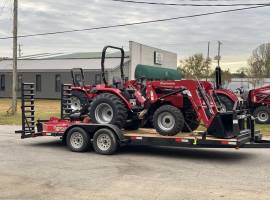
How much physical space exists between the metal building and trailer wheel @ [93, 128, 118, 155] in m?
31.9

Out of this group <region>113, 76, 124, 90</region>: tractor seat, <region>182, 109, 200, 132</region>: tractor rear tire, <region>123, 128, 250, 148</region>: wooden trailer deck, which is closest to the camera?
<region>123, 128, 250, 148</region>: wooden trailer deck

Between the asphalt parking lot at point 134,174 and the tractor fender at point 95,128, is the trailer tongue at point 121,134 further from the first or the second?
the asphalt parking lot at point 134,174

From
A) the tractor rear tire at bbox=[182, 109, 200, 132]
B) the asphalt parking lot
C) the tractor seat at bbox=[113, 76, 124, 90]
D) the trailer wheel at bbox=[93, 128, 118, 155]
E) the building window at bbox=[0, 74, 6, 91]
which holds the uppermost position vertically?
the building window at bbox=[0, 74, 6, 91]

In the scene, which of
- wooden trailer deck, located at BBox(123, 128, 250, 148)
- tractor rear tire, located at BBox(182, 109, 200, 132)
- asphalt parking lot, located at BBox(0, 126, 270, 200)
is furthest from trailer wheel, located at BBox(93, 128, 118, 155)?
tractor rear tire, located at BBox(182, 109, 200, 132)

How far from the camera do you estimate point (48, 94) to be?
49594 mm

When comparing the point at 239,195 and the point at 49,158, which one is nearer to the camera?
the point at 239,195

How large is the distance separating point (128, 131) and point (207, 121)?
239cm

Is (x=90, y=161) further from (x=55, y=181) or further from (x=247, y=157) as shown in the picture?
(x=247, y=157)

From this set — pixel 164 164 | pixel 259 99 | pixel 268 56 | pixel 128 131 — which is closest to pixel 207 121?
pixel 164 164

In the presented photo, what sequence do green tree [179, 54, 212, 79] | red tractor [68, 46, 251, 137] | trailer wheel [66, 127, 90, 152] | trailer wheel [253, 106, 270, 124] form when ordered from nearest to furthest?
1. red tractor [68, 46, 251, 137]
2. trailer wheel [66, 127, 90, 152]
3. trailer wheel [253, 106, 270, 124]
4. green tree [179, 54, 212, 79]

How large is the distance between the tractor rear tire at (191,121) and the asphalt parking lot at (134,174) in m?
0.62

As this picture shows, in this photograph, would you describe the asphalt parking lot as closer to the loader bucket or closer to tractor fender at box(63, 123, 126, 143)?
tractor fender at box(63, 123, 126, 143)

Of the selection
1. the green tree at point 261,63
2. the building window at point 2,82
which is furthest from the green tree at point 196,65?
the building window at point 2,82

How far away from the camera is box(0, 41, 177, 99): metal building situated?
45969 millimetres
